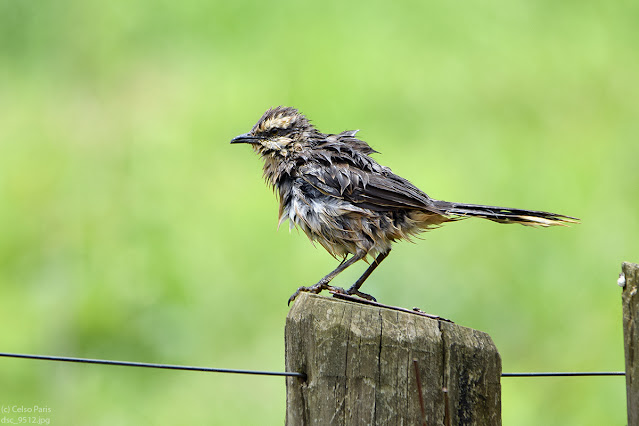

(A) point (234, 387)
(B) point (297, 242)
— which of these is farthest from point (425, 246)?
(A) point (234, 387)

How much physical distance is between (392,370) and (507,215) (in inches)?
91.0

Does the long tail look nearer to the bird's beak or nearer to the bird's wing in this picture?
the bird's wing

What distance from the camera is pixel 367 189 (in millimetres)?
5164

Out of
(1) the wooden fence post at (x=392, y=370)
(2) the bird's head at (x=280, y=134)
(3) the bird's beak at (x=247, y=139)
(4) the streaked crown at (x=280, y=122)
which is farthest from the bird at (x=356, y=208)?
(1) the wooden fence post at (x=392, y=370)

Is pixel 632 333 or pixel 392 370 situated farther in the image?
pixel 392 370

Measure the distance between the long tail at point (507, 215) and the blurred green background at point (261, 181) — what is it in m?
3.00

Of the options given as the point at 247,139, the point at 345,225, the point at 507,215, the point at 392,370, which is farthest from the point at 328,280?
the point at 392,370

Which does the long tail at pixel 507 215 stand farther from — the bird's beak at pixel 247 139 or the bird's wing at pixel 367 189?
the bird's beak at pixel 247 139

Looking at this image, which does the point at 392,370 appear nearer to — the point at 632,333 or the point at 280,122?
the point at 632,333

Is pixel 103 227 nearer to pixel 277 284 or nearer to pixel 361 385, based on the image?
pixel 277 284

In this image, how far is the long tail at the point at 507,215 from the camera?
4918 millimetres

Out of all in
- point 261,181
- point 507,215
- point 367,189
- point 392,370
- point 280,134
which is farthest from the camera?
point 261,181

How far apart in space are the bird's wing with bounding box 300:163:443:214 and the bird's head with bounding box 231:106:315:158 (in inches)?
15.4

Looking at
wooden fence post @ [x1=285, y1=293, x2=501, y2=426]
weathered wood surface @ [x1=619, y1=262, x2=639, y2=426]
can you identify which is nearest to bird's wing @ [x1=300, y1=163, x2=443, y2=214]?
wooden fence post @ [x1=285, y1=293, x2=501, y2=426]
